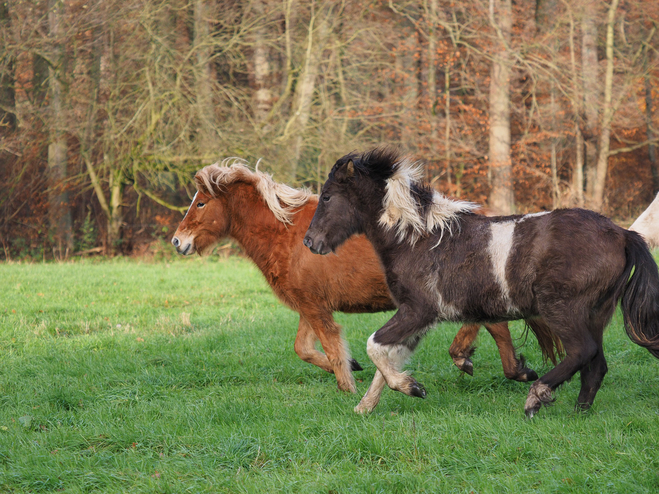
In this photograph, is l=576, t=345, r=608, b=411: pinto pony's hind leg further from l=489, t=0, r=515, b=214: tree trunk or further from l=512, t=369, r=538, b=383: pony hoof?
l=489, t=0, r=515, b=214: tree trunk

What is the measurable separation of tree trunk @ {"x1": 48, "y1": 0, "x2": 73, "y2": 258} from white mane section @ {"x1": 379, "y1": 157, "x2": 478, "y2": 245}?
49.2ft

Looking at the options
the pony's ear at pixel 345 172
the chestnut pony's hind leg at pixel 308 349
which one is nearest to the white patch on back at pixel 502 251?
the pony's ear at pixel 345 172

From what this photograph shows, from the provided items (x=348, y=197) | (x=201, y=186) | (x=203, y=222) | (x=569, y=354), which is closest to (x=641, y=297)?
(x=569, y=354)

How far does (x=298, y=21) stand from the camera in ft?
61.0

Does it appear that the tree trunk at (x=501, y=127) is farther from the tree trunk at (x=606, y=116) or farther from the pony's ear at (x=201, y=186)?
the pony's ear at (x=201, y=186)

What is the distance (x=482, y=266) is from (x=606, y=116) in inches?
686

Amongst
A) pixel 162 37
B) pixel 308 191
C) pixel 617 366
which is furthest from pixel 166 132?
pixel 617 366

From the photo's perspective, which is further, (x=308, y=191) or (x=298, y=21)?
(x=298, y=21)

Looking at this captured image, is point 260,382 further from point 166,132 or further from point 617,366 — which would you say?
point 166,132

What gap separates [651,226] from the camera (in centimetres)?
589

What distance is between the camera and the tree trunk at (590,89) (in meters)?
19.3

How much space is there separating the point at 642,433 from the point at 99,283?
1077cm

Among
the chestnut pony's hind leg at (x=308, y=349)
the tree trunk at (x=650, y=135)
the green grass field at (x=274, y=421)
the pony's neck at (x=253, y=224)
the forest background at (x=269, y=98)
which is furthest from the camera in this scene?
the tree trunk at (x=650, y=135)

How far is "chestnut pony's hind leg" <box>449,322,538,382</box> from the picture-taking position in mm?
5762
